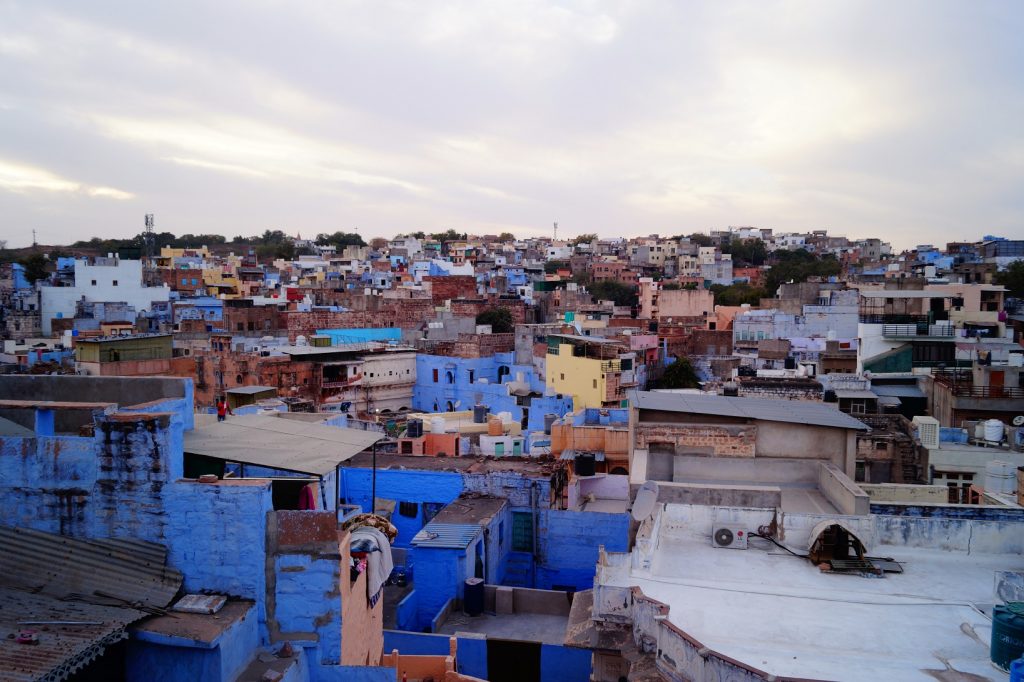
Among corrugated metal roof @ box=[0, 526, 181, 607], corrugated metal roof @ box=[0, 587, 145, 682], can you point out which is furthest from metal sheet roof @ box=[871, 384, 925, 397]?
corrugated metal roof @ box=[0, 587, 145, 682]

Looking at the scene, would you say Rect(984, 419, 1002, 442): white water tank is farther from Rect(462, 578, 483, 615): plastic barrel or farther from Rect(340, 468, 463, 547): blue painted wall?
Rect(462, 578, 483, 615): plastic barrel

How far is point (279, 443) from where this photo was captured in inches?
332

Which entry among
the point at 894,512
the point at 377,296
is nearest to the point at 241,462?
the point at 894,512

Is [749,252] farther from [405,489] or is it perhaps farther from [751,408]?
[405,489]

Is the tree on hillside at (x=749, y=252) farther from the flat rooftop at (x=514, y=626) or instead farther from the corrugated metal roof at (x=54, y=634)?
the corrugated metal roof at (x=54, y=634)

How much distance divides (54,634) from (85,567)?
0.94 meters

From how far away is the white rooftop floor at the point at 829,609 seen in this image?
696cm

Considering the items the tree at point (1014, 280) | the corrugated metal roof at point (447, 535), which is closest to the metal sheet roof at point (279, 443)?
the corrugated metal roof at point (447, 535)

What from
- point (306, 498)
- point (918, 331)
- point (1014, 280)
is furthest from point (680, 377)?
point (306, 498)

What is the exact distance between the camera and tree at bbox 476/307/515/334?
4094cm

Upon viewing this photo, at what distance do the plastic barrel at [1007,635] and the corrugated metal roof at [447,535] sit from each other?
7.53 metres

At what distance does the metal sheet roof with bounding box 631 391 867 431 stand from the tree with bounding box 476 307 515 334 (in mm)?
25211

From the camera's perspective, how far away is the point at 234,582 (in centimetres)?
670

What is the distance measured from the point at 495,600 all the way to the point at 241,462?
644 cm
